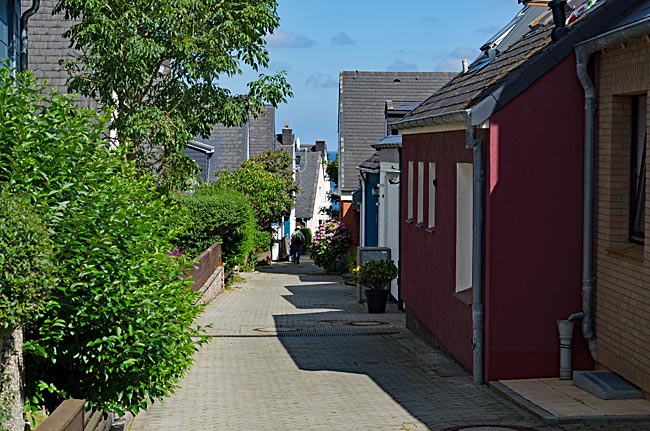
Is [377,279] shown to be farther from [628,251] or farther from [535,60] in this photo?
[628,251]

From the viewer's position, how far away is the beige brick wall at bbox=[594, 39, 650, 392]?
33.0 ft

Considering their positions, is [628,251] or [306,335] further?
[306,335]

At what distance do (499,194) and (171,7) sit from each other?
9.06 meters

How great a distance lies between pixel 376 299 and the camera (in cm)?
2236

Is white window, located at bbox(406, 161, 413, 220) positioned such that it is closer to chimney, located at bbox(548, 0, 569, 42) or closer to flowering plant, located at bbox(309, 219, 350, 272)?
chimney, located at bbox(548, 0, 569, 42)

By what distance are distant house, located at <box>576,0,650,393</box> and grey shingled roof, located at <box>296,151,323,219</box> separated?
58.2m

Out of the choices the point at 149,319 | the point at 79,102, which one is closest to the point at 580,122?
the point at 149,319

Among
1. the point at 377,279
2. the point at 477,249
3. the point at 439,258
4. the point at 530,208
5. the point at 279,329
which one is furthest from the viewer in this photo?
the point at 377,279

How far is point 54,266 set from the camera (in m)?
6.87

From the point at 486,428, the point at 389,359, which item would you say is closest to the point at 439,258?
the point at 389,359

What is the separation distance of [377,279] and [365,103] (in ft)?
75.3

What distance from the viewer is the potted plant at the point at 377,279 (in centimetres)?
2231

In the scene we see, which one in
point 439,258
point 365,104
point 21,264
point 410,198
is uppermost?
point 365,104

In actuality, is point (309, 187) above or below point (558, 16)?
below
